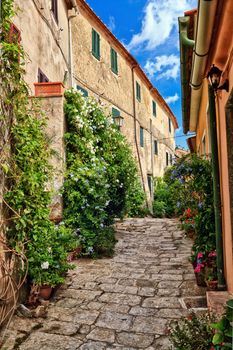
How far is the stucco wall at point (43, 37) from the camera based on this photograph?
6.83m

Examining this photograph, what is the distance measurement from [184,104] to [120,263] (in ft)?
13.7

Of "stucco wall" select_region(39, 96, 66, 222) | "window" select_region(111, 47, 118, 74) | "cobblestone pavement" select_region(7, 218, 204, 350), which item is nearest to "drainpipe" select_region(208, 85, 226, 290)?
"cobblestone pavement" select_region(7, 218, 204, 350)

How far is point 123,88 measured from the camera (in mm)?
15898

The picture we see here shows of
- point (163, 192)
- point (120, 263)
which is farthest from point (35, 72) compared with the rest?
point (163, 192)

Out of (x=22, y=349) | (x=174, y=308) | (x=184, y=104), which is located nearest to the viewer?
(x=22, y=349)

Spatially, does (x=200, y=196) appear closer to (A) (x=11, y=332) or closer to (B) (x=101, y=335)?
(B) (x=101, y=335)

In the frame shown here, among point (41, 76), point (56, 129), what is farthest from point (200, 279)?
point (41, 76)

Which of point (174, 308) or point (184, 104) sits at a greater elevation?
point (184, 104)

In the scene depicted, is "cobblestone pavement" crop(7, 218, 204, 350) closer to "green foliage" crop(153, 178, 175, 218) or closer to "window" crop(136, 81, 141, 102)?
"green foliage" crop(153, 178, 175, 218)

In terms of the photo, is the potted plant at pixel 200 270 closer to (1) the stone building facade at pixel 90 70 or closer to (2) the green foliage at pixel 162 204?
(1) the stone building facade at pixel 90 70

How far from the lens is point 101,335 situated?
12.3 ft

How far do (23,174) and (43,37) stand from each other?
5042 mm

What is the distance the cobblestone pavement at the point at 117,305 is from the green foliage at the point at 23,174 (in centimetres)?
60

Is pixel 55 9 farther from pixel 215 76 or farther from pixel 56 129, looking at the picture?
pixel 215 76
